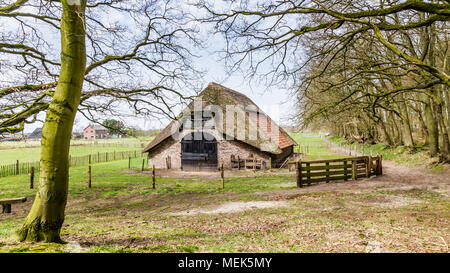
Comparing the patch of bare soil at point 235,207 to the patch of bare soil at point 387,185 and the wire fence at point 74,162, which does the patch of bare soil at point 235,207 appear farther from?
the wire fence at point 74,162

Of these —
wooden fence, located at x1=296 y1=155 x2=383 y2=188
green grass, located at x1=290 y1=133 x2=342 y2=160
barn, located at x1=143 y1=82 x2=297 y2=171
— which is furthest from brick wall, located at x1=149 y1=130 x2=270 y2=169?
green grass, located at x1=290 y1=133 x2=342 y2=160

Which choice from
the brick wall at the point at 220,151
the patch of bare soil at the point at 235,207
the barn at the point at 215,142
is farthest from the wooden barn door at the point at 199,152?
the patch of bare soil at the point at 235,207

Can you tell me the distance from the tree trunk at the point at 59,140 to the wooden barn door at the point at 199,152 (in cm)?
1741

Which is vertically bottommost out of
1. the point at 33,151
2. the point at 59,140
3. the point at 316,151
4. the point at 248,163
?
the point at 248,163

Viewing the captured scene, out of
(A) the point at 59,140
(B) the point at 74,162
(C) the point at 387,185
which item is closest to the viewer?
(A) the point at 59,140

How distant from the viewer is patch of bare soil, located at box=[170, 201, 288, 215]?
8125 mm

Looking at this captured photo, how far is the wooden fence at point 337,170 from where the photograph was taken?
12.7 metres

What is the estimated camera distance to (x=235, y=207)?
8.60m

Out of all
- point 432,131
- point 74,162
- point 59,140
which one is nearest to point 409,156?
point 432,131

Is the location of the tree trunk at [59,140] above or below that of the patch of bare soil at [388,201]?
above

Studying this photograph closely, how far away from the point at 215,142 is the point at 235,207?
43.6ft

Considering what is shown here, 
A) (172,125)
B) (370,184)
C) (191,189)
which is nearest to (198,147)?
(172,125)

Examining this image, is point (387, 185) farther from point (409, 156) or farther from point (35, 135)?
point (35, 135)
